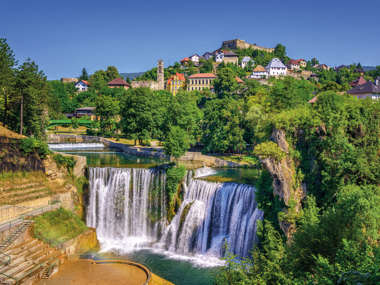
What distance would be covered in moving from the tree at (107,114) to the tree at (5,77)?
2455 centimetres

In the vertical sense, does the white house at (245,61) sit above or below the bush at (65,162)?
above

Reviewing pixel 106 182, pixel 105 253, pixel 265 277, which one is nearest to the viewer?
pixel 265 277

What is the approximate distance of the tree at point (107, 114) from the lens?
5800 centimetres

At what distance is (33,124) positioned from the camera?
111 ft

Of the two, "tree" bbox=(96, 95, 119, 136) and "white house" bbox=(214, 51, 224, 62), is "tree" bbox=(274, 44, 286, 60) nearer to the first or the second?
"white house" bbox=(214, 51, 224, 62)

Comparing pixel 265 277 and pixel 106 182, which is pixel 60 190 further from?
pixel 265 277

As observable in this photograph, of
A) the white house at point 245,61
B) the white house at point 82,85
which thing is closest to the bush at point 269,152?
the white house at point 82,85

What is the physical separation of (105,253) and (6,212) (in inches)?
290

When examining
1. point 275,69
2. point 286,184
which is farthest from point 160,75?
point 286,184

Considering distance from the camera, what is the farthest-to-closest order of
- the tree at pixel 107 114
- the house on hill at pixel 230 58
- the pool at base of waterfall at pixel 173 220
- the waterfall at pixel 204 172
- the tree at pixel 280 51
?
the tree at pixel 280 51 → the house on hill at pixel 230 58 → the tree at pixel 107 114 → the waterfall at pixel 204 172 → the pool at base of waterfall at pixel 173 220

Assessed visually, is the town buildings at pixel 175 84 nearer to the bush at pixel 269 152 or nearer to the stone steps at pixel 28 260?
the bush at pixel 269 152

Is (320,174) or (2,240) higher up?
(320,174)

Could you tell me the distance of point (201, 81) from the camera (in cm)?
10169

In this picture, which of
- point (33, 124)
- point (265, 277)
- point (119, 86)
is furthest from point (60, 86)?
point (265, 277)
